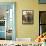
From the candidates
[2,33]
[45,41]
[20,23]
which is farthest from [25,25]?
[45,41]

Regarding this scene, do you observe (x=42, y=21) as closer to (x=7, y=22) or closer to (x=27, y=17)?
(x=27, y=17)

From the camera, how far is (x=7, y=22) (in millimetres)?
5922

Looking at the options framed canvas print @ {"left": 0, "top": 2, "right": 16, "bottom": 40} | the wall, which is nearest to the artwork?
the wall

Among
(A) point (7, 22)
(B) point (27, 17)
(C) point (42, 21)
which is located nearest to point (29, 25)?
(B) point (27, 17)

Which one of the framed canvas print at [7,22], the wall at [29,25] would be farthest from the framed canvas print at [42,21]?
the framed canvas print at [7,22]

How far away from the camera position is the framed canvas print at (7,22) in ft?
19.2

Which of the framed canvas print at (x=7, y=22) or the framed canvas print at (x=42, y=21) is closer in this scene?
the framed canvas print at (x=42, y=21)

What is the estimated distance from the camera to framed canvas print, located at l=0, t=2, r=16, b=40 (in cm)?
584

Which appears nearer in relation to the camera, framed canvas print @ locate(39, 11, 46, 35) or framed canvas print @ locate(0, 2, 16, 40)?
framed canvas print @ locate(39, 11, 46, 35)

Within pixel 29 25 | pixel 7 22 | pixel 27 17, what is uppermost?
pixel 27 17

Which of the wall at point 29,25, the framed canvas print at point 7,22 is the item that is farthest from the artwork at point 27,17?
the framed canvas print at point 7,22

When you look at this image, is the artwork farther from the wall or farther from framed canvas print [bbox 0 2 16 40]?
framed canvas print [bbox 0 2 16 40]

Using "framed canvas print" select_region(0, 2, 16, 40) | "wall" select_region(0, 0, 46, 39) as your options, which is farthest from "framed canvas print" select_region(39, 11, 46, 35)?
"framed canvas print" select_region(0, 2, 16, 40)

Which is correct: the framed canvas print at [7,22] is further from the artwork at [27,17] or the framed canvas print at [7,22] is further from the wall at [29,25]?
the artwork at [27,17]
